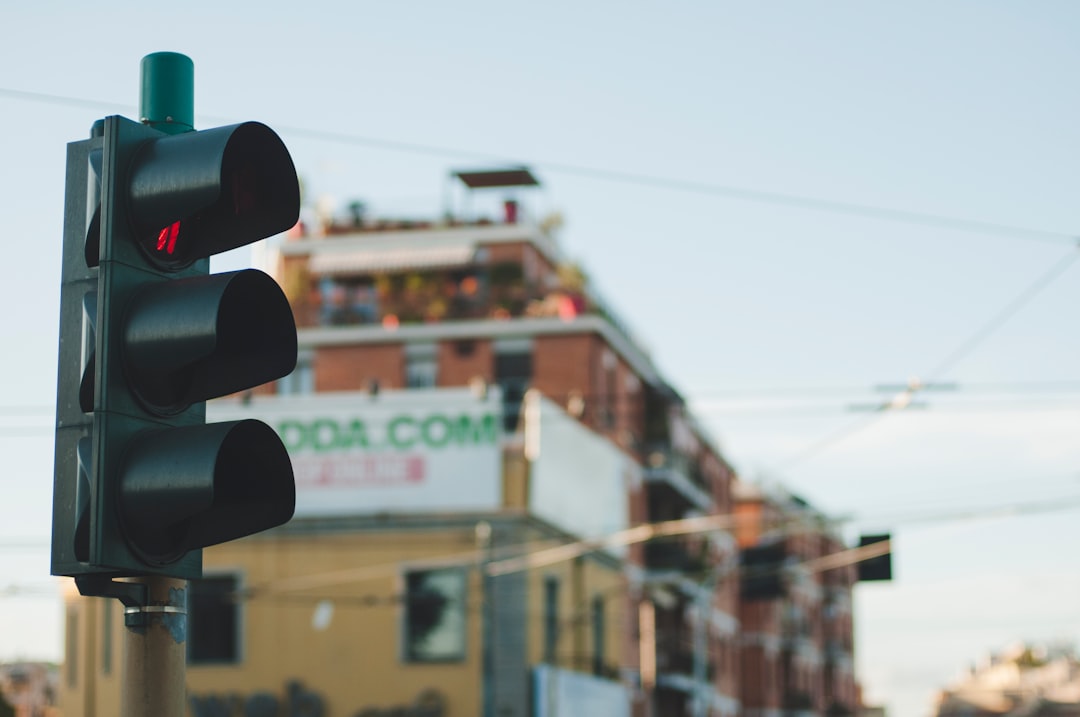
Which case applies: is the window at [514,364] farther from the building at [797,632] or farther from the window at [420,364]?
the building at [797,632]

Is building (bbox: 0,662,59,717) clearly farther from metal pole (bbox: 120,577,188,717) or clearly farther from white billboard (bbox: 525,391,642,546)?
metal pole (bbox: 120,577,188,717)

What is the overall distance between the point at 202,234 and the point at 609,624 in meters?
38.8

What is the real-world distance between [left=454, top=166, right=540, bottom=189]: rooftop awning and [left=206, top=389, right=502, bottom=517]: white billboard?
1608 centimetres

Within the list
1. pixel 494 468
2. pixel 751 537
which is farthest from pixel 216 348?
pixel 751 537

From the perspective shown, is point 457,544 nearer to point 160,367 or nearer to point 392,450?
point 392,450

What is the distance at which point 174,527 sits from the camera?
3664 millimetres

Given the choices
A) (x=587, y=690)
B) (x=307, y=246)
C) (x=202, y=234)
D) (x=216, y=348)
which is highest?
(x=307, y=246)

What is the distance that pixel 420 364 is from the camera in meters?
52.2

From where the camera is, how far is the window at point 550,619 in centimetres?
3681

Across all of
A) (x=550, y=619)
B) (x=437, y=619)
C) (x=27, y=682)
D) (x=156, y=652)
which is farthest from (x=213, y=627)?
(x=27, y=682)

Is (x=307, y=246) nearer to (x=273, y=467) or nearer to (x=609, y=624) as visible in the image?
(x=609, y=624)

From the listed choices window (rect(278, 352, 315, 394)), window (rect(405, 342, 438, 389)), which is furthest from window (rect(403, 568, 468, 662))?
window (rect(278, 352, 315, 394))

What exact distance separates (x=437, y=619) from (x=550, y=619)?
3.28 m

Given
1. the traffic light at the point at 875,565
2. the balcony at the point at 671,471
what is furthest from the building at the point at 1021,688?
the traffic light at the point at 875,565
